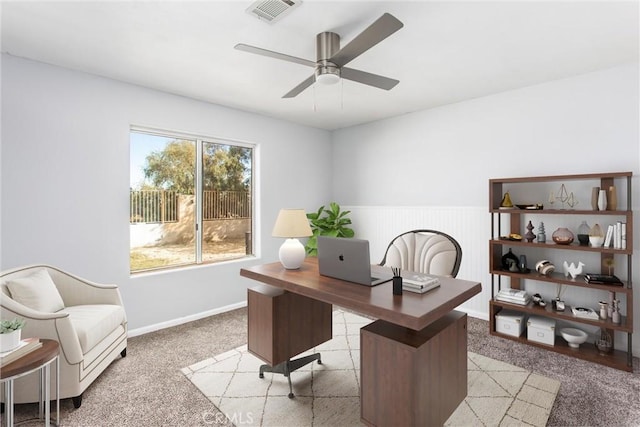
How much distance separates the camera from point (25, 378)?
1945 millimetres

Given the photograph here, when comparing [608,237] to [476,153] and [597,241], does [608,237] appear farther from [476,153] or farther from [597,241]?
[476,153]

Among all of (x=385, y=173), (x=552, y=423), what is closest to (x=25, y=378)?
(x=552, y=423)

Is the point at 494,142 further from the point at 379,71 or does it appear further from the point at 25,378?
the point at 25,378

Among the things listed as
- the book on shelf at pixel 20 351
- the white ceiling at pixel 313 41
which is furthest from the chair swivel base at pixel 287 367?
the white ceiling at pixel 313 41

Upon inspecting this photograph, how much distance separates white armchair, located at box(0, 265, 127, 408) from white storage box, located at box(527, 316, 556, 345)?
144 inches

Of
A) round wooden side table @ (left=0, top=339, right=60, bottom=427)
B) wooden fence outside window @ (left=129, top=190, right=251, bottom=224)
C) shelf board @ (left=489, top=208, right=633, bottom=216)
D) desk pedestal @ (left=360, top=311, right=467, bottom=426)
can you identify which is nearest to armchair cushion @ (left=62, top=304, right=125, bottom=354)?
round wooden side table @ (left=0, top=339, right=60, bottom=427)

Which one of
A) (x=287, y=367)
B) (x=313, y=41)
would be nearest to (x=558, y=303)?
(x=287, y=367)

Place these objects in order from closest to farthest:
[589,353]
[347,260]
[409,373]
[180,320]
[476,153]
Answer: [409,373] < [347,260] < [589,353] < [180,320] < [476,153]

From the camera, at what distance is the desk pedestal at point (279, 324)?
6.98ft

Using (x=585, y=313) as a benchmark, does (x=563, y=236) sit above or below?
above

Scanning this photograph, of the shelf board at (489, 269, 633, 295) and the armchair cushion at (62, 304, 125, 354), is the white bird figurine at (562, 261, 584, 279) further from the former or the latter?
the armchair cushion at (62, 304, 125, 354)

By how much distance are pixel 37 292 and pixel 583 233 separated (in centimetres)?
447

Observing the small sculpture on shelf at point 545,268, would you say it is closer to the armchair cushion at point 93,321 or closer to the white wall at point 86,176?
the white wall at point 86,176

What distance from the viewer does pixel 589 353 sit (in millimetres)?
2670
